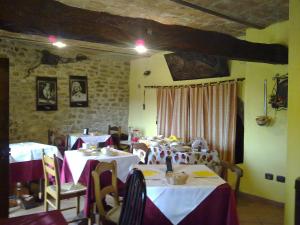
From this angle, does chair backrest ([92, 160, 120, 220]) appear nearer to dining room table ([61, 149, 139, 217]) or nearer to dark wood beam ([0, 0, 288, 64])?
dining room table ([61, 149, 139, 217])

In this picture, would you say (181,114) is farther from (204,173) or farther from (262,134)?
(204,173)

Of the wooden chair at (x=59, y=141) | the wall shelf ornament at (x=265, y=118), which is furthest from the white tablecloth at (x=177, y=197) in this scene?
the wooden chair at (x=59, y=141)

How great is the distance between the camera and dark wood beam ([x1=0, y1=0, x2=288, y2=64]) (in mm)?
2053

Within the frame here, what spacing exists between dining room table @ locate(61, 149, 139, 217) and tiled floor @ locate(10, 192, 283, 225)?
52cm

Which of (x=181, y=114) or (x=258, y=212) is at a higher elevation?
(x=181, y=114)

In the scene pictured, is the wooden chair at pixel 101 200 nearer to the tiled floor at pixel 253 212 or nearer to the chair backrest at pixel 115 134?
the tiled floor at pixel 253 212

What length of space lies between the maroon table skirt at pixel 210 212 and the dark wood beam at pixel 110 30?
56.1 inches

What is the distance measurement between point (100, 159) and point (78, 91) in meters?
3.46

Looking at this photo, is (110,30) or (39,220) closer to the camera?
(39,220)

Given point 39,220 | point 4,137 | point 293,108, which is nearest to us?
point 39,220

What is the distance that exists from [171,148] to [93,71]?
10.9 ft

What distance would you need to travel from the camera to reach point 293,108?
2.82 metres

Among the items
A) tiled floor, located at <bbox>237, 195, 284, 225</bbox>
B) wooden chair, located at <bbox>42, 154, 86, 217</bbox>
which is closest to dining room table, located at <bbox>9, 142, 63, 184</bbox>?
wooden chair, located at <bbox>42, 154, 86, 217</bbox>

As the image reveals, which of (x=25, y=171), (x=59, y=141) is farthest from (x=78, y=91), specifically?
(x=25, y=171)
